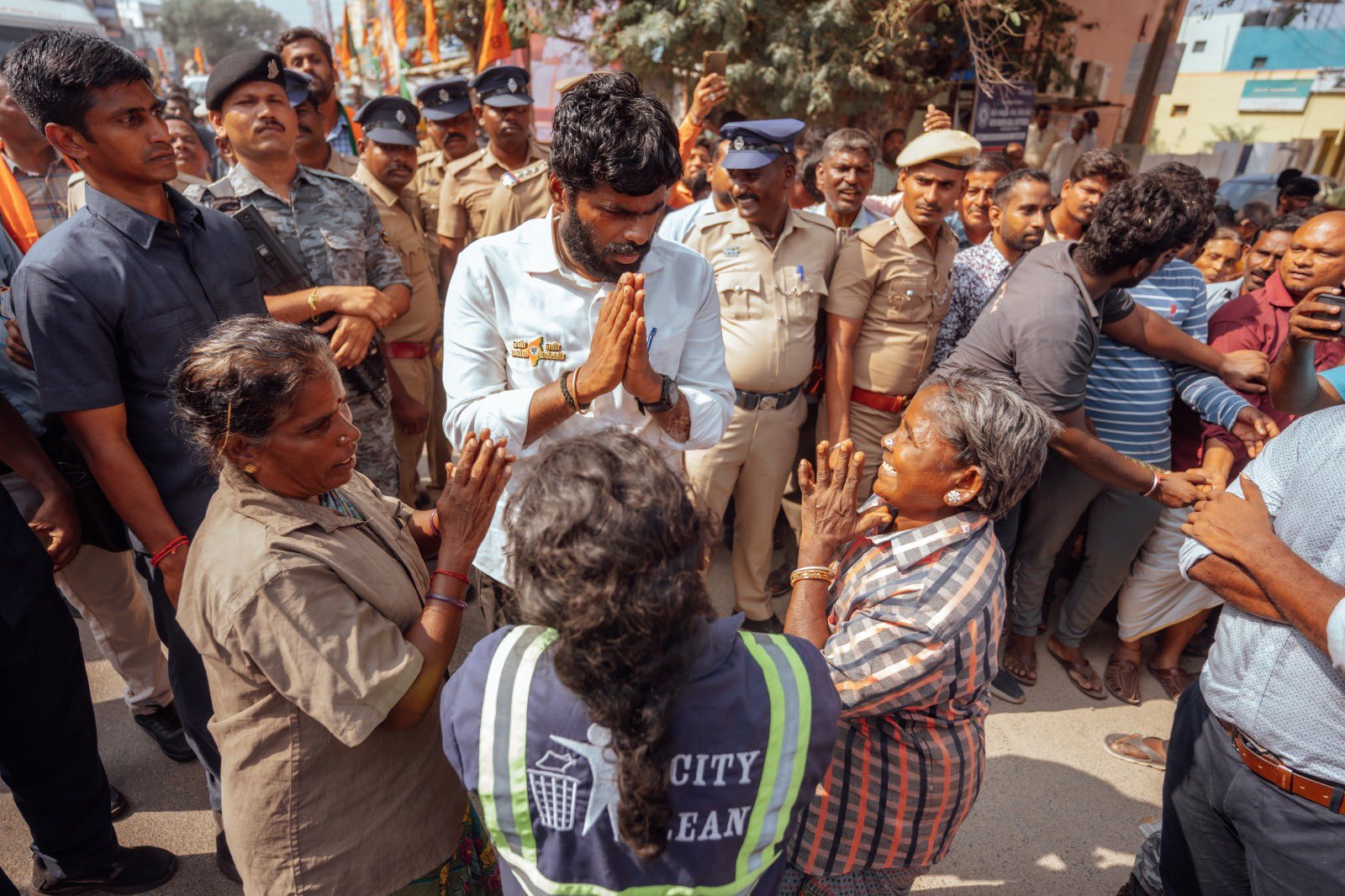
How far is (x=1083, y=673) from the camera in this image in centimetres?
360

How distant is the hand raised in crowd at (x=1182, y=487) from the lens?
263cm

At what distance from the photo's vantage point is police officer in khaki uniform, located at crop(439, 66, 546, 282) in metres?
4.55

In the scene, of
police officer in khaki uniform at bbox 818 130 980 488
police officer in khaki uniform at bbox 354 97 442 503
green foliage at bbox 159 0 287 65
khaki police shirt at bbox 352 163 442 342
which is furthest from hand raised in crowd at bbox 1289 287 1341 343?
green foliage at bbox 159 0 287 65

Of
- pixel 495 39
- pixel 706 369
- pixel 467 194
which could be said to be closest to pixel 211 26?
pixel 495 39

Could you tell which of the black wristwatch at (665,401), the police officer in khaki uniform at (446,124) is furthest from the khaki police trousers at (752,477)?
the police officer in khaki uniform at (446,124)

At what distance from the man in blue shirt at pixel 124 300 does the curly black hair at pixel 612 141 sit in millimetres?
1233

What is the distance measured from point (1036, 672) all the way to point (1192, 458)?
1.28m

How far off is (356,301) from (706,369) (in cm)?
143

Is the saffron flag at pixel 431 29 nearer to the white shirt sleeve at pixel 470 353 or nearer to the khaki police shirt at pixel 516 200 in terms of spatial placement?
the khaki police shirt at pixel 516 200

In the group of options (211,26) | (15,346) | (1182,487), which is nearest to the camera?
(15,346)

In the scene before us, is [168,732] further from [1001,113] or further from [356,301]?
[1001,113]

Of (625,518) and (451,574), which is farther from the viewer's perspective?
(451,574)

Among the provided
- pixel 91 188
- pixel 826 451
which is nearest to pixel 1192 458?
pixel 826 451

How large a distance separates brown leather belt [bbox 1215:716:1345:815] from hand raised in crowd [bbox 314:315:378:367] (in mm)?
2952
